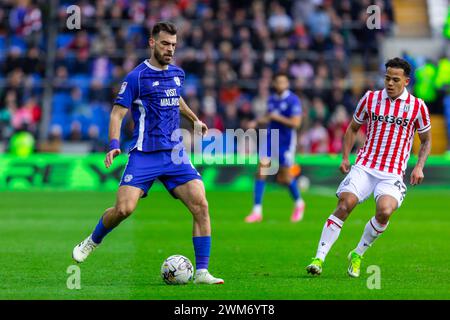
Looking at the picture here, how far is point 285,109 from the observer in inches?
712

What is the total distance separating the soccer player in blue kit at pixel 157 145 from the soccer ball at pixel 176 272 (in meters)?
0.12

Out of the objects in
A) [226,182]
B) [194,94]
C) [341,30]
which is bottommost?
[226,182]

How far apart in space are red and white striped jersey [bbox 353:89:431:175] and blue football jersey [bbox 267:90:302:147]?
7017 mm

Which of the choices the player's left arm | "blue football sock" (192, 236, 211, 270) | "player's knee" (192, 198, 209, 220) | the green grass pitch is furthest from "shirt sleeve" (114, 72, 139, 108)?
the green grass pitch

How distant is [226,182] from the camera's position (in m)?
25.8

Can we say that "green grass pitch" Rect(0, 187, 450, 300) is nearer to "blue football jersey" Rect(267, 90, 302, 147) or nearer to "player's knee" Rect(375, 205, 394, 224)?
"player's knee" Rect(375, 205, 394, 224)

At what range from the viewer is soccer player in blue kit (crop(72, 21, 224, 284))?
9.99 m

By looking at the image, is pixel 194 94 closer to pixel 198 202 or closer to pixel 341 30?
pixel 341 30

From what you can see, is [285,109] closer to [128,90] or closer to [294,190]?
[294,190]

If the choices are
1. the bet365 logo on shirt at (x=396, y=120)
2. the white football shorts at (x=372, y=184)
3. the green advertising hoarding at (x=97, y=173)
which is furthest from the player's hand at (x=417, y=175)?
the green advertising hoarding at (x=97, y=173)

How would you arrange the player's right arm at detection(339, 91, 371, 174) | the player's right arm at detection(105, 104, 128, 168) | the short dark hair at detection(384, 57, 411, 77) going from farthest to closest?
the player's right arm at detection(339, 91, 371, 174) → the short dark hair at detection(384, 57, 411, 77) → the player's right arm at detection(105, 104, 128, 168)
